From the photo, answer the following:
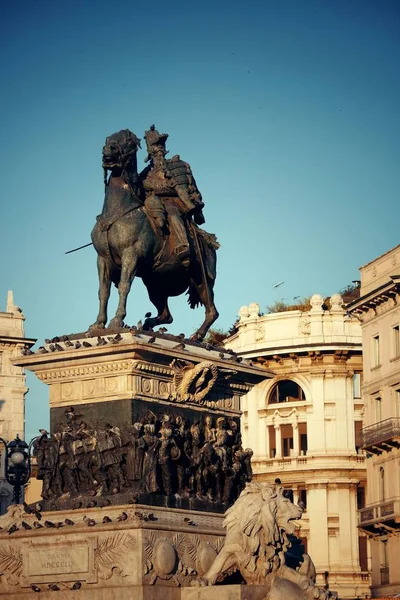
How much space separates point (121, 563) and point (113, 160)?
6.16 m

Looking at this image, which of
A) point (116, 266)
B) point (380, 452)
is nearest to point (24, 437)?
point (380, 452)

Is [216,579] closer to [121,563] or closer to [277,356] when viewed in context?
[121,563]

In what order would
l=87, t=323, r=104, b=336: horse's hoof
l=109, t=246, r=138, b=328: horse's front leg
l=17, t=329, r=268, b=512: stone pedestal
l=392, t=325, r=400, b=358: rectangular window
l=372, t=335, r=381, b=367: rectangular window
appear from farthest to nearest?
1. l=372, t=335, r=381, b=367: rectangular window
2. l=392, t=325, r=400, b=358: rectangular window
3. l=109, t=246, r=138, b=328: horse's front leg
4. l=87, t=323, r=104, b=336: horse's hoof
5. l=17, t=329, r=268, b=512: stone pedestal

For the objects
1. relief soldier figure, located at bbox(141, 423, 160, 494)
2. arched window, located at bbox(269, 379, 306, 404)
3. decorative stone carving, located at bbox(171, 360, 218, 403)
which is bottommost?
relief soldier figure, located at bbox(141, 423, 160, 494)

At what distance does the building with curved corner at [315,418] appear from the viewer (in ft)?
252

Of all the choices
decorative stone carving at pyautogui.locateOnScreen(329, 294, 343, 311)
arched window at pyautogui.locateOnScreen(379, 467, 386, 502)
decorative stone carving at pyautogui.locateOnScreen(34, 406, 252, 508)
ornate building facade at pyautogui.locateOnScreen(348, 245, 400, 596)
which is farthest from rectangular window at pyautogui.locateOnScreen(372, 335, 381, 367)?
decorative stone carving at pyautogui.locateOnScreen(34, 406, 252, 508)

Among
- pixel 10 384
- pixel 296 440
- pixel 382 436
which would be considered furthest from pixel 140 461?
pixel 10 384

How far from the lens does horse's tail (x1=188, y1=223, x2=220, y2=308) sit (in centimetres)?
2639

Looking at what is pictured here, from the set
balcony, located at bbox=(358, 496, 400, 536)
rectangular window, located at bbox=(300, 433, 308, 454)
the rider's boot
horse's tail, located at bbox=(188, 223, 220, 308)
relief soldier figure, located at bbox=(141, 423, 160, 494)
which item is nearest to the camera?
relief soldier figure, located at bbox=(141, 423, 160, 494)

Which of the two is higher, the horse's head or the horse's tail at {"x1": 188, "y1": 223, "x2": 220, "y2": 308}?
the horse's head

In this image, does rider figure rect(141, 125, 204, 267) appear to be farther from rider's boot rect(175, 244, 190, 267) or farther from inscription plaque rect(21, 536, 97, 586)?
inscription plaque rect(21, 536, 97, 586)

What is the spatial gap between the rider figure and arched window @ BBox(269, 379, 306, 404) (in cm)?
5411

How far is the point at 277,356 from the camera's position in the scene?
79.1 m

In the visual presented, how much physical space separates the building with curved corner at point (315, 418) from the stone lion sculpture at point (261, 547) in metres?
53.2
